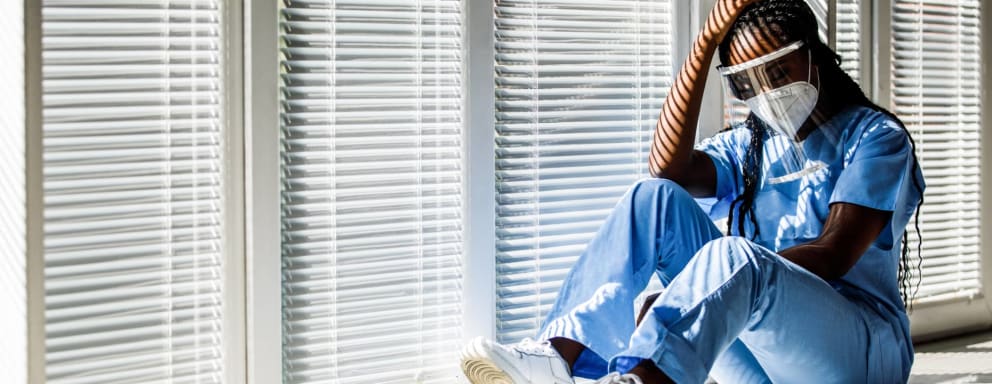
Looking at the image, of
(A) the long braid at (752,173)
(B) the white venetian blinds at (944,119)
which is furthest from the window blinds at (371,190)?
(B) the white venetian blinds at (944,119)

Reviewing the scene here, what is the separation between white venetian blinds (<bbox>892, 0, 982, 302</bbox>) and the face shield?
1140 millimetres

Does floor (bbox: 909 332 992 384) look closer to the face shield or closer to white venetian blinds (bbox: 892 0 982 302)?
white venetian blinds (bbox: 892 0 982 302)

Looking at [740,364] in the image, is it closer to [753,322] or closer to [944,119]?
[753,322]

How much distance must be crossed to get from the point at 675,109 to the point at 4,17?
1472mm

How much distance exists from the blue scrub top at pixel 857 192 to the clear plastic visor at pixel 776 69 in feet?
0.48

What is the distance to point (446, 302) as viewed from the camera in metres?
2.51

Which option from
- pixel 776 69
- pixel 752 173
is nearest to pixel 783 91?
pixel 776 69

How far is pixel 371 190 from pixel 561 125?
548 mm

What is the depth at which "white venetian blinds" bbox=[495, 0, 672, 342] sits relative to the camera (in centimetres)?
256

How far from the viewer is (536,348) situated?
1983mm

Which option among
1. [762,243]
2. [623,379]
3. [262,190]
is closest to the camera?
[623,379]

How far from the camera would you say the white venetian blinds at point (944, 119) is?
10.6 ft

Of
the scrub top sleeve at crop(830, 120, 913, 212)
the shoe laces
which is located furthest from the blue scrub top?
the shoe laces

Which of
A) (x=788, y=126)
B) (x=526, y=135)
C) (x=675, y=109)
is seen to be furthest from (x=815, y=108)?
(x=526, y=135)
